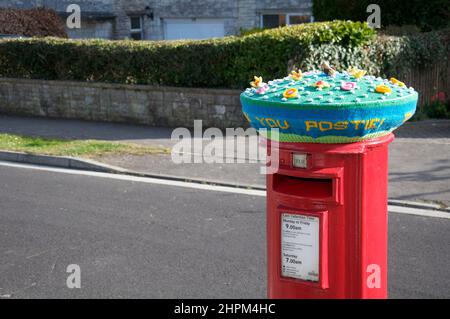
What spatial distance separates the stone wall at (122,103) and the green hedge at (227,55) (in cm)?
31

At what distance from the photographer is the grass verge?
12.7 meters

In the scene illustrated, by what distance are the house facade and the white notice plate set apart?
22.4m

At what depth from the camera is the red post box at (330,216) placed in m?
4.14

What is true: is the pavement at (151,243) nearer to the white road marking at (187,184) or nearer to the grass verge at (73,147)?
the white road marking at (187,184)

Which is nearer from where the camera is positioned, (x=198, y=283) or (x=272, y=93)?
(x=272, y=93)

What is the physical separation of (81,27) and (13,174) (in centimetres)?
1740

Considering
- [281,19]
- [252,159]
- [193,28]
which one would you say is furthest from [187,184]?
[193,28]

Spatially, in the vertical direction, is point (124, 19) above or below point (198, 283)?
above

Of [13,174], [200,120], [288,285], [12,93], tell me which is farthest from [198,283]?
[12,93]

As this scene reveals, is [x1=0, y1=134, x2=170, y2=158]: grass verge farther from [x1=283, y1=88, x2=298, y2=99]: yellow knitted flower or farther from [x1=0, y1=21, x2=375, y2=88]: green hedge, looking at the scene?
[x1=283, y1=88, x2=298, y2=99]: yellow knitted flower

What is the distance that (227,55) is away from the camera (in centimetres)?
1479

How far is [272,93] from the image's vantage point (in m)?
4.21

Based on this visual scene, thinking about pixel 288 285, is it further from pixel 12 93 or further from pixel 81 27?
pixel 81 27
